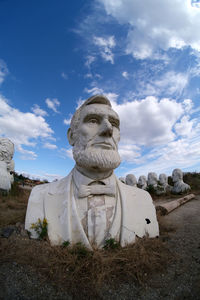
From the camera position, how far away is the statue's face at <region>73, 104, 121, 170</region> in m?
2.57

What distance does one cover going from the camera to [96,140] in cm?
271

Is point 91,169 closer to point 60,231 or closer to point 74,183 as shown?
point 74,183

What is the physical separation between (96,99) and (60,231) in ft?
7.68

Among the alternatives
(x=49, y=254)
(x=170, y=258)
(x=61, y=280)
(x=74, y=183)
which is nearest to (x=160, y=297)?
(x=170, y=258)

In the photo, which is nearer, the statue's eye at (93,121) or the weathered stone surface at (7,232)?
the weathered stone surface at (7,232)

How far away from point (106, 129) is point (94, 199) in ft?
3.81

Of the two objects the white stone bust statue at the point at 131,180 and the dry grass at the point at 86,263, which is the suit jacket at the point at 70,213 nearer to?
the dry grass at the point at 86,263

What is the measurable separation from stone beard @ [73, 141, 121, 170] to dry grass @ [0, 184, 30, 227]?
2283mm

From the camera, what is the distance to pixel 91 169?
8.68ft

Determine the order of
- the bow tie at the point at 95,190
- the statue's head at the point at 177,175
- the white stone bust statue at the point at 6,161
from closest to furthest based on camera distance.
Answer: the bow tie at the point at 95,190 < the white stone bust statue at the point at 6,161 < the statue's head at the point at 177,175

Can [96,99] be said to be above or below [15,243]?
above

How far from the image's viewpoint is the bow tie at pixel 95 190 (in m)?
2.48

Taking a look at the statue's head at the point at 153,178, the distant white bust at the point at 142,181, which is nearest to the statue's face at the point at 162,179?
the statue's head at the point at 153,178

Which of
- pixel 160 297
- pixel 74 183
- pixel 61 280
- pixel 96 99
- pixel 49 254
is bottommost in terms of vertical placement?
pixel 160 297
